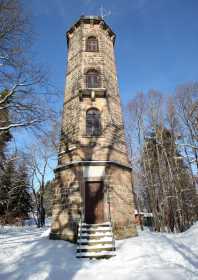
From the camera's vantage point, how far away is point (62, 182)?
10.7 metres

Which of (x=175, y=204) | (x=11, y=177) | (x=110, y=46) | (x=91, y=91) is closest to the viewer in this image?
(x=91, y=91)

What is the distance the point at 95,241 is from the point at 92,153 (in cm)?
415

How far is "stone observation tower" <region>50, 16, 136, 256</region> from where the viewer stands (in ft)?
32.1

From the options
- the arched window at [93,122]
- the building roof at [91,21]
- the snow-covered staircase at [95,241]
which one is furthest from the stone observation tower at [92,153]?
the building roof at [91,21]

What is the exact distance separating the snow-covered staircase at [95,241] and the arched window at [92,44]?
430 inches

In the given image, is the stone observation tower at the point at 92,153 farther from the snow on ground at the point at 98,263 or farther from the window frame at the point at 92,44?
the snow on ground at the point at 98,263

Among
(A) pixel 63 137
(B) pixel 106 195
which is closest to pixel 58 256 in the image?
(B) pixel 106 195

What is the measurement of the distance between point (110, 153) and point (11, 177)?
18.1 meters

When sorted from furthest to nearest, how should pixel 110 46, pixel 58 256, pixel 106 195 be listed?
pixel 110 46, pixel 106 195, pixel 58 256

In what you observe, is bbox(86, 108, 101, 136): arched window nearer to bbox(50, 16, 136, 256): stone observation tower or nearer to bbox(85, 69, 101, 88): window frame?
bbox(50, 16, 136, 256): stone observation tower

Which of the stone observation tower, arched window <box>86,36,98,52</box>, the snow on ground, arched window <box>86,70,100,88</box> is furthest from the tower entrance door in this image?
arched window <box>86,36,98,52</box>

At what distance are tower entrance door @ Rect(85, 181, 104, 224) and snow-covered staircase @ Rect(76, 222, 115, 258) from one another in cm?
53

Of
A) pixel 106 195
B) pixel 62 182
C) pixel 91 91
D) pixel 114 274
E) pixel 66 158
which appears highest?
pixel 91 91

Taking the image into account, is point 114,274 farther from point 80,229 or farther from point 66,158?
point 66,158
